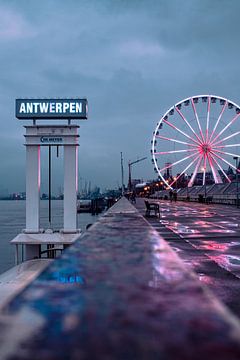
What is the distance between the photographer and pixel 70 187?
2419 cm

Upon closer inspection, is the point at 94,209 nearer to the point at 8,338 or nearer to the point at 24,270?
the point at 24,270

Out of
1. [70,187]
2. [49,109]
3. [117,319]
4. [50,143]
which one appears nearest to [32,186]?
[70,187]

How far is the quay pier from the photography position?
1.09m

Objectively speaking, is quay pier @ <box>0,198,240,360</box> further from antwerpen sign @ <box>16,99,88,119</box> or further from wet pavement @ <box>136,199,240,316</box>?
antwerpen sign @ <box>16,99,88,119</box>

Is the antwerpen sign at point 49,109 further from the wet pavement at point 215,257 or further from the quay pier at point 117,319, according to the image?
the quay pier at point 117,319

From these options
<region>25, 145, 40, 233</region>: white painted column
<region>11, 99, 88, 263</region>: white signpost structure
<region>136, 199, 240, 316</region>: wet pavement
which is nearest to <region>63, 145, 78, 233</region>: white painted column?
<region>11, 99, 88, 263</region>: white signpost structure

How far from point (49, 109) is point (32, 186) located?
4.83m

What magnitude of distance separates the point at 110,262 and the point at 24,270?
16821mm

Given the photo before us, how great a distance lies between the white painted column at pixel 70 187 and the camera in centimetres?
2400

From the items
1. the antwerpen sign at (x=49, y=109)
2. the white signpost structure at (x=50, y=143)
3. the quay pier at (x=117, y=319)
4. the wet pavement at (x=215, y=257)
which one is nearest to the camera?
the quay pier at (x=117, y=319)

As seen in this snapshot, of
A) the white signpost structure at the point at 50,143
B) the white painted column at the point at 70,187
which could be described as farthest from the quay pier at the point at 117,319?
the white painted column at the point at 70,187

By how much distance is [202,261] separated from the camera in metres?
8.59

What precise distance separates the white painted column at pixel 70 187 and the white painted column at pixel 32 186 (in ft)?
5.59

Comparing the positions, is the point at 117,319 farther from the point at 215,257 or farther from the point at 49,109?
the point at 49,109
